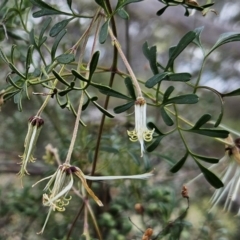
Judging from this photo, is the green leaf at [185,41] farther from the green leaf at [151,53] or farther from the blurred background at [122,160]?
the blurred background at [122,160]

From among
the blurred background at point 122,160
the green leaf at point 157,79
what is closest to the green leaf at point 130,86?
the green leaf at point 157,79

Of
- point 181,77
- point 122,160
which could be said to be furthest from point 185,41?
point 122,160

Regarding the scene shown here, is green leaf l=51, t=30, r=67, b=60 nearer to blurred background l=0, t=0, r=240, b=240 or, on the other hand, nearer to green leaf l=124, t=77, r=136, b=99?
green leaf l=124, t=77, r=136, b=99

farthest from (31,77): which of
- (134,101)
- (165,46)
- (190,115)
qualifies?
(165,46)

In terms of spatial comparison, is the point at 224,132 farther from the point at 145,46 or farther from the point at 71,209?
the point at 71,209

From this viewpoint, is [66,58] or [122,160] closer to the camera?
[66,58]

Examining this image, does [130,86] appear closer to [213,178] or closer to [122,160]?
[213,178]

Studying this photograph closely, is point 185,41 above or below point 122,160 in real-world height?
above

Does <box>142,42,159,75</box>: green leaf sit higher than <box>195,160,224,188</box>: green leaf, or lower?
higher

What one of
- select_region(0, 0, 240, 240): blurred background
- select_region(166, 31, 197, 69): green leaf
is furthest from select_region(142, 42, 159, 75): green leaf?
select_region(0, 0, 240, 240): blurred background

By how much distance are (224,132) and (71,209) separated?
40 centimetres

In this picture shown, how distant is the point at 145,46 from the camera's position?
0.36 meters

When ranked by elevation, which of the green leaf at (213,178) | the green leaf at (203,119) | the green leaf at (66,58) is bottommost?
the green leaf at (213,178)

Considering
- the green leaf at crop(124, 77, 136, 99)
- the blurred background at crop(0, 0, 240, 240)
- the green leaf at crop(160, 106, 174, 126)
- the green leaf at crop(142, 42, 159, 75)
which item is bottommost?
the blurred background at crop(0, 0, 240, 240)
